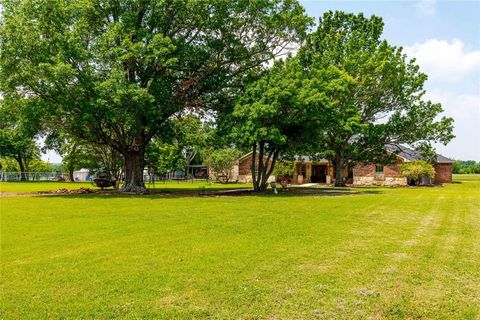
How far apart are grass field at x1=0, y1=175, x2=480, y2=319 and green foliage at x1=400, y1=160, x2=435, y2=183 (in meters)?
29.3

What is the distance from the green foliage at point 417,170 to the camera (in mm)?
39125

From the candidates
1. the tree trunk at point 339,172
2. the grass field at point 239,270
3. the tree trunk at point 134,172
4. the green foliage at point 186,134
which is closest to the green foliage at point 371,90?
the tree trunk at point 339,172

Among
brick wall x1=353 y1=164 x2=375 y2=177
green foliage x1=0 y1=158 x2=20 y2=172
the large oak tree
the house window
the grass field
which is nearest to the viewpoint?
the grass field

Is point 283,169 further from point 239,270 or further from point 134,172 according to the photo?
point 239,270

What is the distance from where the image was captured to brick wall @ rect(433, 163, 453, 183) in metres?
47.3

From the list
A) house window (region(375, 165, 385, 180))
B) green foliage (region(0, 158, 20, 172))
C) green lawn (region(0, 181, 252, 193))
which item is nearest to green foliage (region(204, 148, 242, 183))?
green lawn (region(0, 181, 252, 193))

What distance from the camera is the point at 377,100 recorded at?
35.8 metres

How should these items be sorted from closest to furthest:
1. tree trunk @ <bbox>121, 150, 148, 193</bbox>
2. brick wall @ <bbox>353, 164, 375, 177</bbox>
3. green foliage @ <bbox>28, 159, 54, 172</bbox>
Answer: tree trunk @ <bbox>121, 150, 148, 193</bbox>
brick wall @ <bbox>353, 164, 375, 177</bbox>
green foliage @ <bbox>28, 159, 54, 172</bbox>

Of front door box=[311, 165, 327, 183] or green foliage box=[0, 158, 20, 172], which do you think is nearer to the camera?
front door box=[311, 165, 327, 183]

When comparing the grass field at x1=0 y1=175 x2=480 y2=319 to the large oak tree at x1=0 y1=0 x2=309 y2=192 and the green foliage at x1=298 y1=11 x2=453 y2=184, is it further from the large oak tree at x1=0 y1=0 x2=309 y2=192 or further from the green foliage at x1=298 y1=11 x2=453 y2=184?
the green foliage at x1=298 y1=11 x2=453 y2=184

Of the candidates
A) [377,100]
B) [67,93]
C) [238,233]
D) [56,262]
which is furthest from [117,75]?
[377,100]

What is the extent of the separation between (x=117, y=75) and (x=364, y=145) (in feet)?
84.1

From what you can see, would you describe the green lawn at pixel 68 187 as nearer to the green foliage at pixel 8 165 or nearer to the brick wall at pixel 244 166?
the brick wall at pixel 244 166

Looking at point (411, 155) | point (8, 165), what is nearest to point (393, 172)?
point (411, 155)
